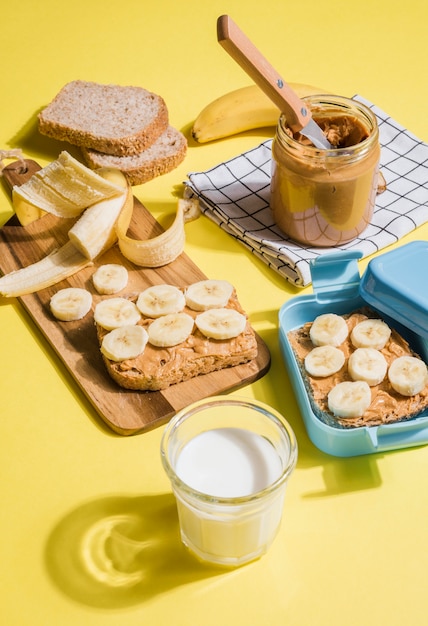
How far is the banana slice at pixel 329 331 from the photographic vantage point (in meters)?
2.15

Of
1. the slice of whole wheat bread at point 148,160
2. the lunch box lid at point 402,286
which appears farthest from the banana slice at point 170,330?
the slice of whole wheat bread at point 148,160

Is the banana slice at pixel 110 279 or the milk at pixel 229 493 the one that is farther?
the banana slice at pixel 110 279

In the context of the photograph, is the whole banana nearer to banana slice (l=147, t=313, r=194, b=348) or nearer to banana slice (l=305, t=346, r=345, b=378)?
banana slice (l=147, t=313, r=194, b=348)

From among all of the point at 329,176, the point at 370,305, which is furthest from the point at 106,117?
the point at 370,305

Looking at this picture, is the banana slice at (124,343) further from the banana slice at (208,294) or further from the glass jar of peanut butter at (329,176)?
the glass jar of peanut butter at (329,176)

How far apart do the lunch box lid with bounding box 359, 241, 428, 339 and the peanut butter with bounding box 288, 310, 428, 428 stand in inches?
3.0

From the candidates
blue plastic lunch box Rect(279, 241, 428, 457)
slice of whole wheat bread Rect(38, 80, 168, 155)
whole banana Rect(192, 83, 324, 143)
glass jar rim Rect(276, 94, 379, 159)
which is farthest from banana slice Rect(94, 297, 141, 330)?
whole banana Rect(192, 83, 324, 143)

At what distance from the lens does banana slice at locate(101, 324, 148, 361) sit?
6.99ft

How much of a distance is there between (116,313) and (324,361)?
574mm

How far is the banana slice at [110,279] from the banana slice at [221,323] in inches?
12.5

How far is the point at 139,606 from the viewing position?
1.81 m

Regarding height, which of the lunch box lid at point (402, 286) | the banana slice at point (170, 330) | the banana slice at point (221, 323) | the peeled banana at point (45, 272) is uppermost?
the peeled banana at point (45, 272)

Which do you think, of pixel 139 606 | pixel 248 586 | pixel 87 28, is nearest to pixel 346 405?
pixel 248 586

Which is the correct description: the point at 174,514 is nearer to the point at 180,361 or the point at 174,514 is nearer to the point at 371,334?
the point at 180,361
